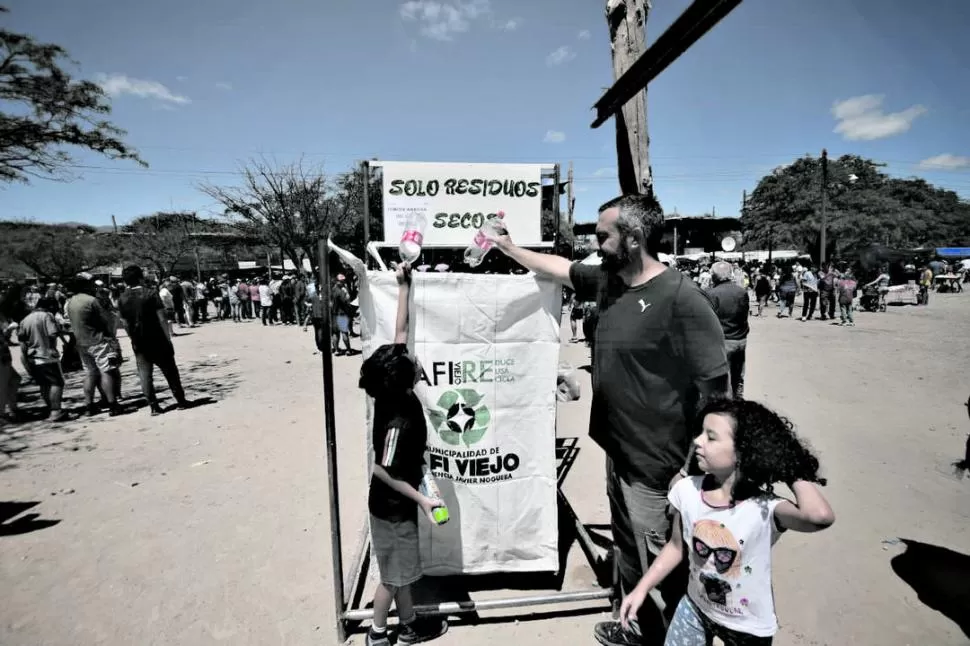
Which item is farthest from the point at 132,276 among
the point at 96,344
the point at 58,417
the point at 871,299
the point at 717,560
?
the point at 871,299

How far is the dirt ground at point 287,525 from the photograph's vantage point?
104 inches

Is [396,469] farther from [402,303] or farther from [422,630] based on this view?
[422,630]

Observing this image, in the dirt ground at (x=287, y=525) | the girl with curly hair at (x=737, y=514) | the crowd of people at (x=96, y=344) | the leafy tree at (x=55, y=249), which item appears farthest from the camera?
the leafy tree at (x=55, y=249)

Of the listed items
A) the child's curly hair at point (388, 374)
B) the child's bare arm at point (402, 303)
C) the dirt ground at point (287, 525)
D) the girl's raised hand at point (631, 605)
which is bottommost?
the dirt ground at point (287, 525)

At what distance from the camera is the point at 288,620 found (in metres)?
2.68

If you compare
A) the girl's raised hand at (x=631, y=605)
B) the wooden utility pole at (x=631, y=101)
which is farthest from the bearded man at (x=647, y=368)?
the wooden utility pole at (x=631, y=101)

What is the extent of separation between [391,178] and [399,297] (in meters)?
2.00

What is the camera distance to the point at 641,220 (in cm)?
200

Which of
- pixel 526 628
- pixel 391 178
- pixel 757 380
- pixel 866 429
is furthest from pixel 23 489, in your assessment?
pixel 757 380

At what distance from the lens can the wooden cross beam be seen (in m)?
1.65

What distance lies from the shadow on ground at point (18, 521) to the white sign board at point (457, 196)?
372 cm

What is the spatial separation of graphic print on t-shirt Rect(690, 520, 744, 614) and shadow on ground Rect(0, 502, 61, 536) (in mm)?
4855

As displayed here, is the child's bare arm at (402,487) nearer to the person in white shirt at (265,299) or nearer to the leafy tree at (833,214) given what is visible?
the person in white shirt at (265,299)

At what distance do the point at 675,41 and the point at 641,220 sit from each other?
0.69 meters
